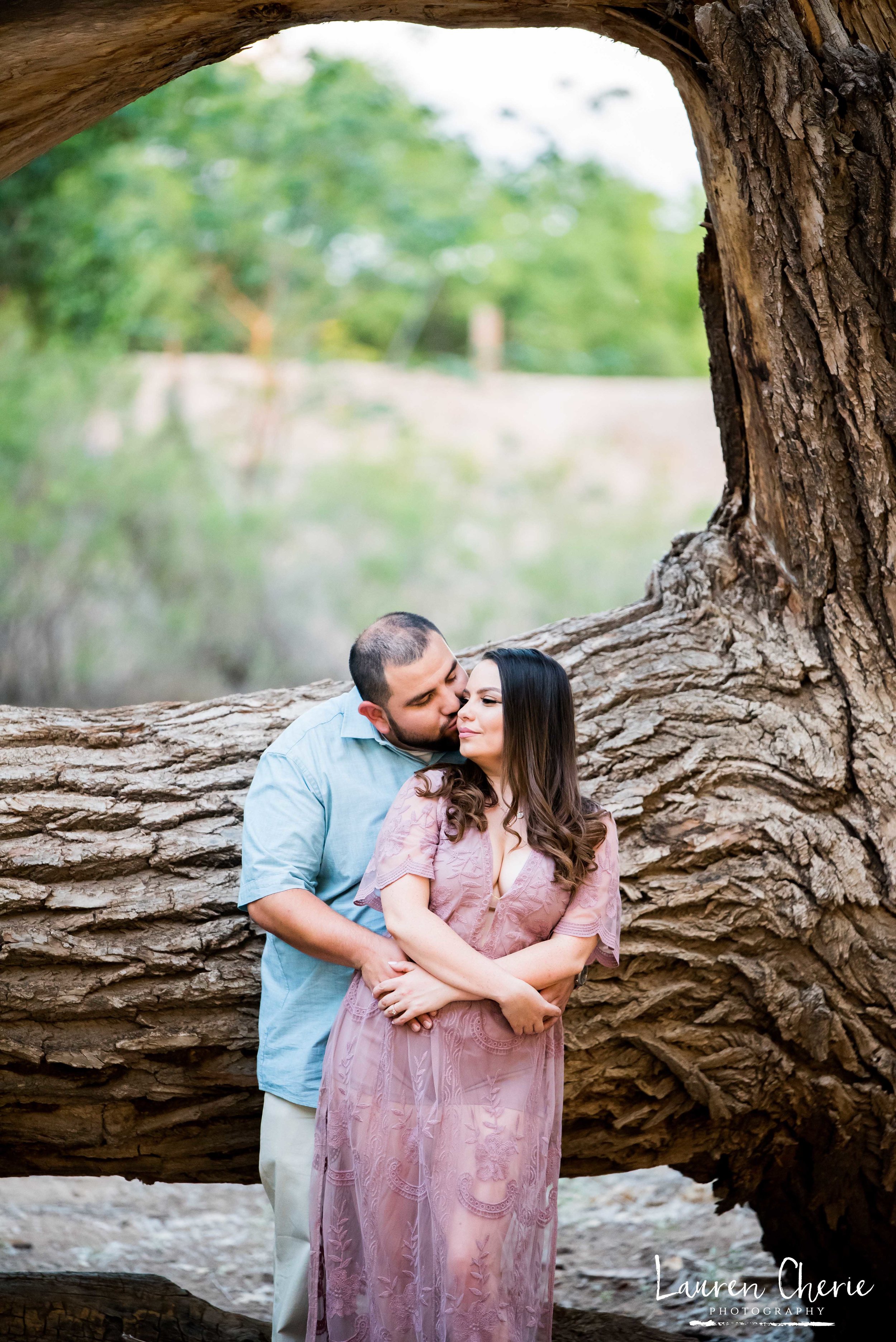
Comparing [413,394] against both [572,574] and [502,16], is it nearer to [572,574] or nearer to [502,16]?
[572,574]

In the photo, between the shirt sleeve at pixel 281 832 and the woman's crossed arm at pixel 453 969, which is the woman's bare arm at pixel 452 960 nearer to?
the woman's crossed arm at pixel 453 969

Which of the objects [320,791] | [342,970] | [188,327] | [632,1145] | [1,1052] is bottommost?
[632,1145]

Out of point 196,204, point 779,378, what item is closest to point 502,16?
point 779,378

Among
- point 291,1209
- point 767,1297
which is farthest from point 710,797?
point 767,1297

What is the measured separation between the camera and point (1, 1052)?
2754 millimetres

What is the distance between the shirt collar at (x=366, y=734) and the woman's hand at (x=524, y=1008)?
62cm

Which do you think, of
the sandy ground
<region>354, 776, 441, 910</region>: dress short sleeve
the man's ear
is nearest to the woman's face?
<region>354, 776, 441, 910</region>: dress short sleeve

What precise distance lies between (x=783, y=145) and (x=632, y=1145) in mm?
2674

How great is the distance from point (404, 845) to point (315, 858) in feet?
1.02

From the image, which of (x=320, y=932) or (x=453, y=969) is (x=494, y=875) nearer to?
(x=453, y=969)

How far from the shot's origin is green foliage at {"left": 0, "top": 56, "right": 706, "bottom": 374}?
1068 centimetres

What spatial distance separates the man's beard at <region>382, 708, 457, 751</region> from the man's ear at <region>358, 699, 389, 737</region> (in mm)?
13

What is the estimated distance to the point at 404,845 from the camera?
96.5 inches

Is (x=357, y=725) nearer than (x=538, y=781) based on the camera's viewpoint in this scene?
No
